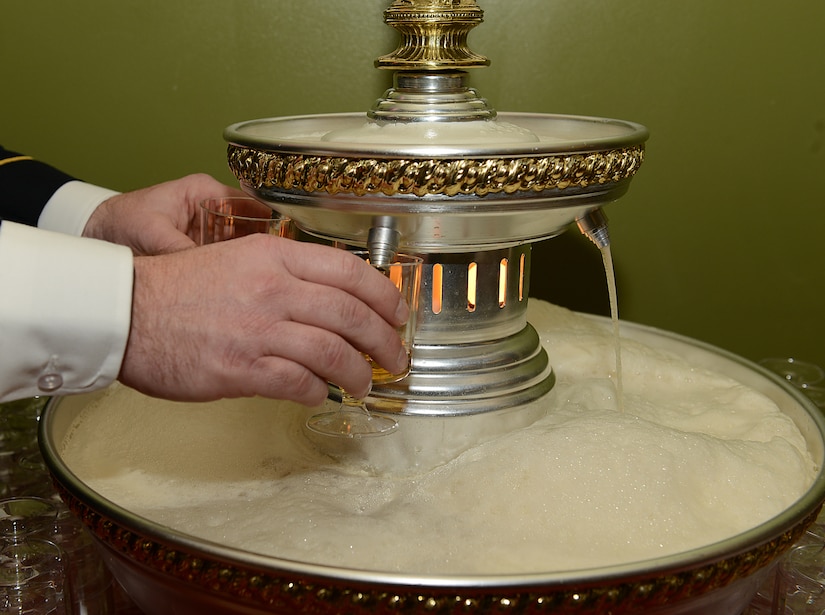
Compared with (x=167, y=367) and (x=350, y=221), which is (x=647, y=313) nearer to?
(x=350, y=221)

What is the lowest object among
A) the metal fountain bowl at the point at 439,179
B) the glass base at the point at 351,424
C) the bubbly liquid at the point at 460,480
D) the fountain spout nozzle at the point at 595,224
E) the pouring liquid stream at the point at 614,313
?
the bubbly liquid at the point at 460,480

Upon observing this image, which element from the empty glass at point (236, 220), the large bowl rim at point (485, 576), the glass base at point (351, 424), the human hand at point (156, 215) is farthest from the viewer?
the human hand at point (156, 215)

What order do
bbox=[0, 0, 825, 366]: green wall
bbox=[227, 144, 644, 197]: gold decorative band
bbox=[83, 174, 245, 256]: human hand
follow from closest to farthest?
bbox=[227, 144, 644, 197]: gold decorative band → bbox=[83, 174, 245, 256]: human hand → bbox=[0, 0, 825, 366]: green wall

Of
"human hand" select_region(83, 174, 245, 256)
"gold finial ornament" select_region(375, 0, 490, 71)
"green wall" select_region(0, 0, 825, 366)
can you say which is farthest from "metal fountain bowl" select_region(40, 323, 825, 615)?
"green wall" select_region(0, 0, 825, 366)

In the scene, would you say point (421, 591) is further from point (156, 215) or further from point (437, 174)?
point (156, 215)

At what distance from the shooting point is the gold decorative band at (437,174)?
77 cm

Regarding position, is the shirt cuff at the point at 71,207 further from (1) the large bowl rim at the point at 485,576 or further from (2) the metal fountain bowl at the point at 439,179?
(1) the large bowl rim at the point at 485,576

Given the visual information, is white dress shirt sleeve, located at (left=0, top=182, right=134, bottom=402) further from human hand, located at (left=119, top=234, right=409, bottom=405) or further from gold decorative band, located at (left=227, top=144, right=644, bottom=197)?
gold decorative band, located at (left=227, top=144, right=644, bottom=197)

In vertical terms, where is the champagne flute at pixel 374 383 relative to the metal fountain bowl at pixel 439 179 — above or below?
below

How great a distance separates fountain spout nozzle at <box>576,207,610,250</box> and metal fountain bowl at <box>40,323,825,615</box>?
0.98 feet

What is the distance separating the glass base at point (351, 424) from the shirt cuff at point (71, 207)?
0.49m

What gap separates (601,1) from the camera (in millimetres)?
1443

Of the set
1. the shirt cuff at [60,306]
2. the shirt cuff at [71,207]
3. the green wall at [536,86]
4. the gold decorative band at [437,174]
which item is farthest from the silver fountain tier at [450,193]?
the green wall at [536,86]

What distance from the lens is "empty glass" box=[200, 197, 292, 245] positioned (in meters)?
0.99
